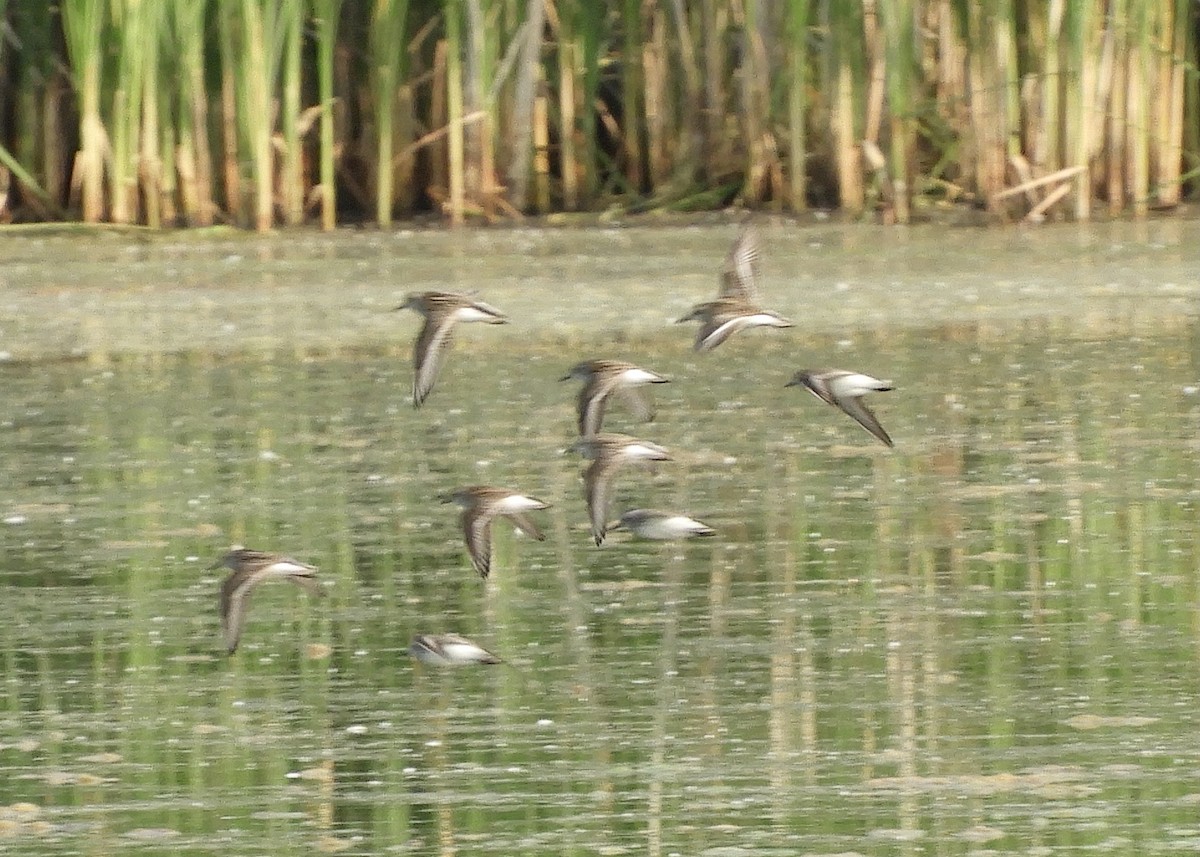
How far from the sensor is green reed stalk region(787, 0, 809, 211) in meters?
11.6

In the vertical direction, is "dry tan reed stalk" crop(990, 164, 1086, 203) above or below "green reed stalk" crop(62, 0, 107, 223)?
below

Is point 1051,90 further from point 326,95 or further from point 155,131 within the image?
point 155,131

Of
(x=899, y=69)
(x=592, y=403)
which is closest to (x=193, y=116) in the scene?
(x=899, y=69)

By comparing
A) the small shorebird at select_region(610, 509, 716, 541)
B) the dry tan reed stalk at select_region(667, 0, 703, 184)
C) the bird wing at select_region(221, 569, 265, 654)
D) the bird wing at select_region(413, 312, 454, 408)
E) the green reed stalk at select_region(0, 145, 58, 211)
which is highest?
the dry tan reed stalk at select_region(667, 0, 703, 184)

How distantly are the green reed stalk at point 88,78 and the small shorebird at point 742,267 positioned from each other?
5671 millimetres

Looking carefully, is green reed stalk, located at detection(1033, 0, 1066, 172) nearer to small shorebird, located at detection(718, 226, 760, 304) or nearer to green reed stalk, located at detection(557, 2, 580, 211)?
green reed stalk, located at detection(557, 2, 580, 211)

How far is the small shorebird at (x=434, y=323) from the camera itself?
17.9ft

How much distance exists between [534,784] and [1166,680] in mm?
1099

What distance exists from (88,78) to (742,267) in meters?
5.83

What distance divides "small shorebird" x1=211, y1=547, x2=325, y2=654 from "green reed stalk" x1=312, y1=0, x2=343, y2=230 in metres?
7.05

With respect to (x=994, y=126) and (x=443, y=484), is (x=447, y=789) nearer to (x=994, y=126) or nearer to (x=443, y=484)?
(x=443, y=484)

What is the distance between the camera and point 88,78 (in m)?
11.5

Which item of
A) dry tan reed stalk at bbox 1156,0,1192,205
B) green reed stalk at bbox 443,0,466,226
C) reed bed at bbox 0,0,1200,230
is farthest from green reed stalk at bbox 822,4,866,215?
green reed stalk at bbox 443,0,466,226

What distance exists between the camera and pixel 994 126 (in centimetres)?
1145
